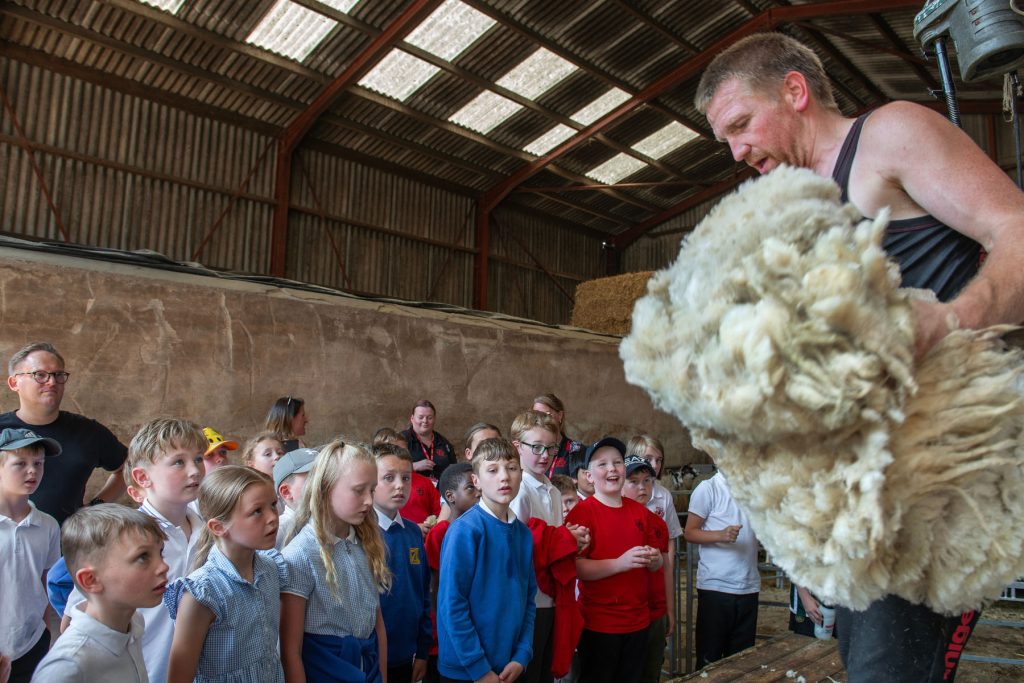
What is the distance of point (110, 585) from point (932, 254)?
2.18 meters

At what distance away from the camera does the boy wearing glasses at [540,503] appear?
3.55m

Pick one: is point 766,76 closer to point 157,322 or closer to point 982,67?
point 982,67

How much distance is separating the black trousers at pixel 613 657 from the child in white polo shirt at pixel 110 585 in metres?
2.39

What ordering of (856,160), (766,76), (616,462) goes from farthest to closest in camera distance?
1. (616,462)
2. (766,76)
3. (856,160)

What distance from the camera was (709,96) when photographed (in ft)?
4.86

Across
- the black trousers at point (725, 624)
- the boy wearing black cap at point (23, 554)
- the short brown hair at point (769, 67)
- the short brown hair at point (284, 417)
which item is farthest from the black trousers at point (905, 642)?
the short brown hair at point (284, 417)

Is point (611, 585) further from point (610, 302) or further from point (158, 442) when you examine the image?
point (610, 302)

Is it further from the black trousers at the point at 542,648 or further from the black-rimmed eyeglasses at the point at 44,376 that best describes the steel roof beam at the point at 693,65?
the black-rimmed eyeglasses at the point at 44,376

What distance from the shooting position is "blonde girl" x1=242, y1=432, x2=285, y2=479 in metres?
3.82

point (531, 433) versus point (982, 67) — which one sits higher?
point (982, 67)

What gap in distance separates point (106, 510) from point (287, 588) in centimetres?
68

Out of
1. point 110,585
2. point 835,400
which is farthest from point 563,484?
point 835,400

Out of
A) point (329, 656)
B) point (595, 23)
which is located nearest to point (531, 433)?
point (329, 656)

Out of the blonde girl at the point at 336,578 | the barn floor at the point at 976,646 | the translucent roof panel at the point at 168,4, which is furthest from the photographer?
the translucent roof panel at the point at 168,4
